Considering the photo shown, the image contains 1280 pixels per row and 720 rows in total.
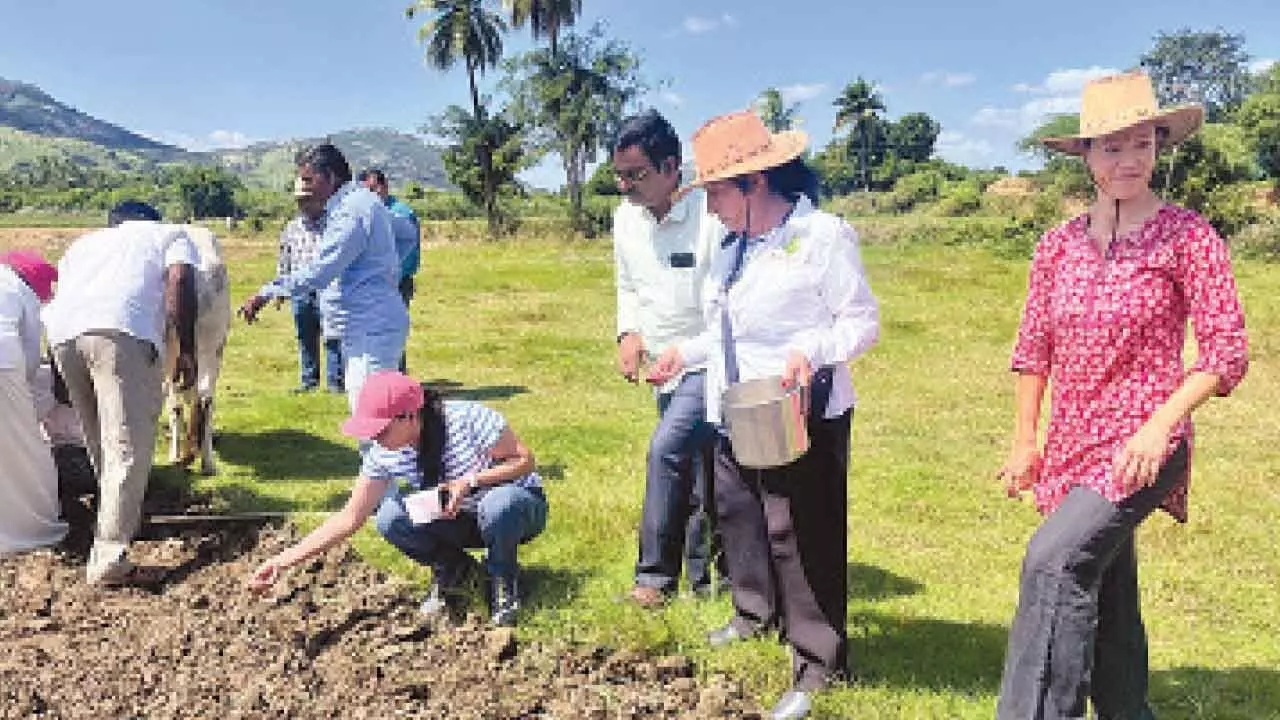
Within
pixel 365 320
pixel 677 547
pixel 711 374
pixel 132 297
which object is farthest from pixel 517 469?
pixel 132 297

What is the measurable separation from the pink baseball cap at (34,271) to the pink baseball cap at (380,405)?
9.54 feet

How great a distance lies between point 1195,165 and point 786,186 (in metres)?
33.7

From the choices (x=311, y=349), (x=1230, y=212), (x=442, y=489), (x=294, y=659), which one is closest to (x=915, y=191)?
(x=1230, y=212)

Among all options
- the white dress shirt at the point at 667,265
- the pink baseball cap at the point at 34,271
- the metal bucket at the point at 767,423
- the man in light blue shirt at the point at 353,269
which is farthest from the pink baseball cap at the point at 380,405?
the pink baseball cap at the point at 34,271

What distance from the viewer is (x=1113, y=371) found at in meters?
2.69

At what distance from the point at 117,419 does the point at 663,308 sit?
8.20 feet

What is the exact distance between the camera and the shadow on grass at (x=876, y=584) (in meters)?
4.62

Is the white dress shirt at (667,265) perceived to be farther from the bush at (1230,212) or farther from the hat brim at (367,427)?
the bush at (1230,212)

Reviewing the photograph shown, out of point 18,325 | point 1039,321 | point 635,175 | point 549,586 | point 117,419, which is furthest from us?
point 18,325

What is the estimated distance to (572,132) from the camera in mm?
43500

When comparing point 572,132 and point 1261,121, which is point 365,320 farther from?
point 1261,121

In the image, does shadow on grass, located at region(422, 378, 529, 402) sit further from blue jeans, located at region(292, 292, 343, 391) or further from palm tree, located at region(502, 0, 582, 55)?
palm tree, located at region(502, 0, 582, 55)

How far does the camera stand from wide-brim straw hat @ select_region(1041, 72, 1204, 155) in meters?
2.58

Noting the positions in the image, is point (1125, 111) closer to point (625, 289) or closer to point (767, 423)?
point (767, 423)
